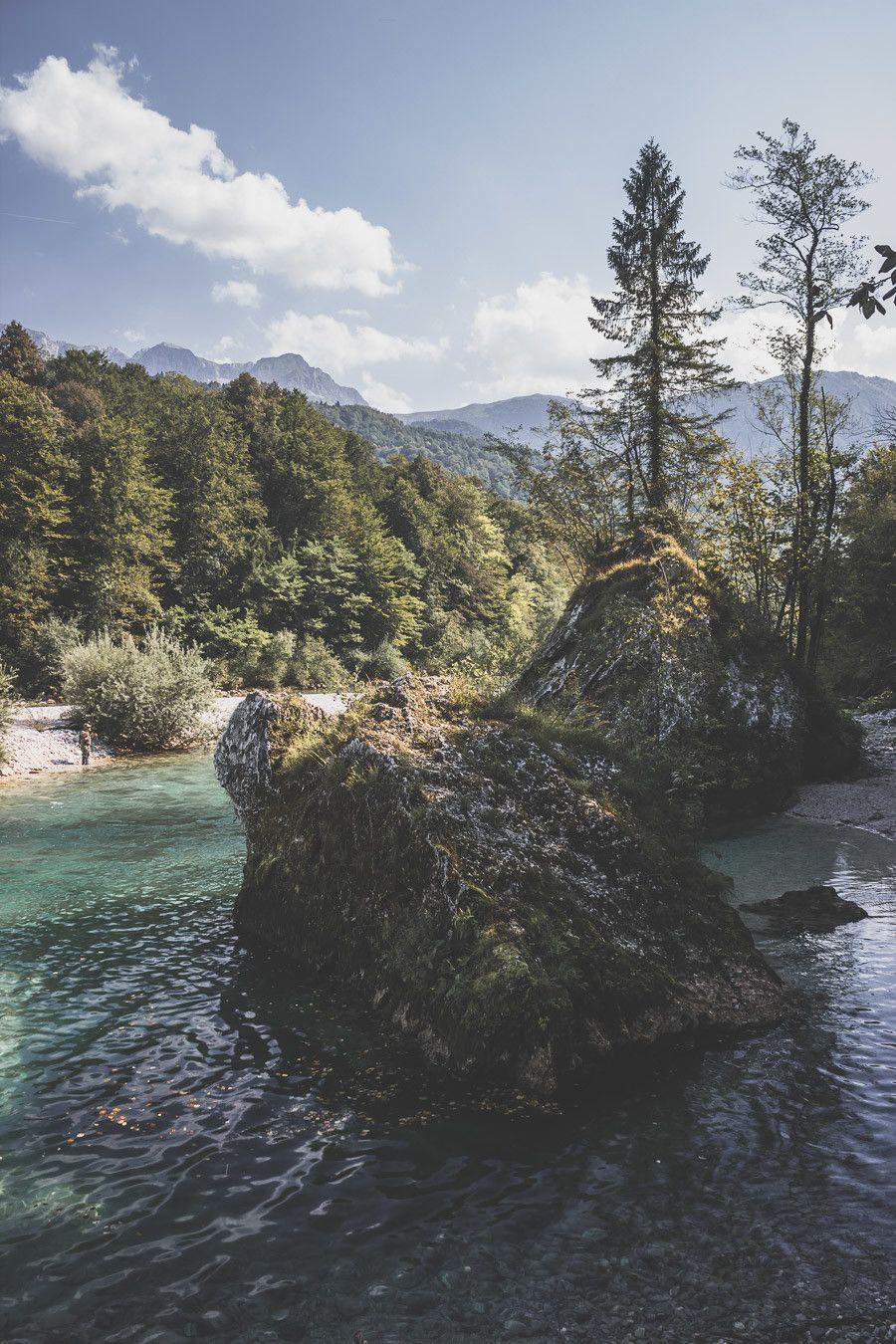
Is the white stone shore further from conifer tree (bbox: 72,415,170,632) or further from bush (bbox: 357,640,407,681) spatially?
bush (bbox: 357,640,407,681)

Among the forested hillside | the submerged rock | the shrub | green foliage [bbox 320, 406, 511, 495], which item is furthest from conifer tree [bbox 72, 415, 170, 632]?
green foliage [bbox 320, 406, 511, 495]

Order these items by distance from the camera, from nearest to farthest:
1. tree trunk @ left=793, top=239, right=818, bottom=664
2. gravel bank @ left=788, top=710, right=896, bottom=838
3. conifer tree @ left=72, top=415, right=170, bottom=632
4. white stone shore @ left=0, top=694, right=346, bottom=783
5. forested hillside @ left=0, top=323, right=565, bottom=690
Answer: gravel bank @ left=788, top=710, right=896, bottom=838, tree trunk @ left=793, top=239, right=818, bottom=664, white stone shore @ left=0, top=694, right=346, bottom=783, forested hillside @ left=0, top=323, right=565, bottom=690, conifer tree @ left=72, top=415, right=170, bottom=632

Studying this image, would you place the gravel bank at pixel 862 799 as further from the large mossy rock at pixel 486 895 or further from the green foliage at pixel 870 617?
the green foliage at pixel 870 617

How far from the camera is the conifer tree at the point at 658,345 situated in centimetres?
2475

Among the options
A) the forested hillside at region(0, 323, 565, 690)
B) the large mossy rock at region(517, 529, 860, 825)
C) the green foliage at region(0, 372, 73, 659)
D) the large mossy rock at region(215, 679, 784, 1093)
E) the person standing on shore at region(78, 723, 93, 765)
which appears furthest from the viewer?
the forested hillside at region(0, 323, 565, 690)

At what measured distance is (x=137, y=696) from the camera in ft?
74.9

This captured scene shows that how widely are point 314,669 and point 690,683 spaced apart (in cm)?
3324

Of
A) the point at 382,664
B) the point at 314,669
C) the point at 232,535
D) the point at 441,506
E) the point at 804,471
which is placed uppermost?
the point at 441,506

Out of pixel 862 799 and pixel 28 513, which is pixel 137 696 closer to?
pixel 28 513

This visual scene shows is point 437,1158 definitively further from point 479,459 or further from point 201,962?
point 479,459

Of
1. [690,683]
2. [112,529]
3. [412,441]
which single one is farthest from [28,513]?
[412,441]

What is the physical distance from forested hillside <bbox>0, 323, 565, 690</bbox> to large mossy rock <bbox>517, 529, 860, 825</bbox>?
18.1 feet

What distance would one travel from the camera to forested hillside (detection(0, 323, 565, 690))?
112ft

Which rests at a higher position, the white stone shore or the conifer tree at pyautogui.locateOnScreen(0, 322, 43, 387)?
the conifer tree at pyautogui.locateOnScreen(0, 322, 43, 387)
